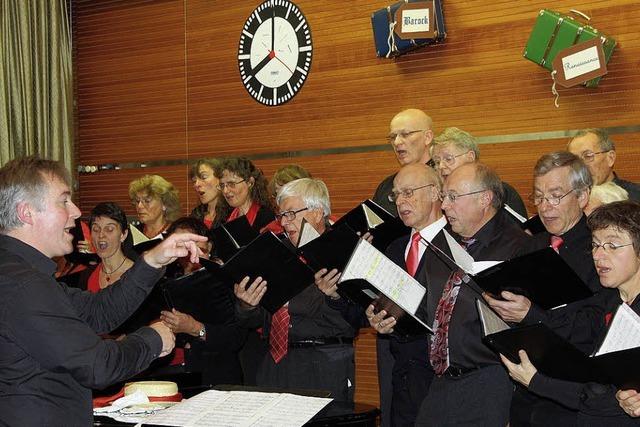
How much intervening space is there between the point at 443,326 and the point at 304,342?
860 mm

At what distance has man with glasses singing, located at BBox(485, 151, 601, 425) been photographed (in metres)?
3.71

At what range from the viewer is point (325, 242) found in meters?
4.15


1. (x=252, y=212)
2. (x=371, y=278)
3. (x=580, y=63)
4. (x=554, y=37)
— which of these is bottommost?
(x=371, y=278)

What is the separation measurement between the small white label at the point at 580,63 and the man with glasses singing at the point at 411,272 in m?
1.68

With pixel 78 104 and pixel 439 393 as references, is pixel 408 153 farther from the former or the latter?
pixel 78 104

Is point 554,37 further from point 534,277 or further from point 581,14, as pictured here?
point 534,277

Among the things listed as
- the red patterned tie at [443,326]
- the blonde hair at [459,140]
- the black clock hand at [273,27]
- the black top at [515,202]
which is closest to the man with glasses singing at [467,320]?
the red patterned tie at [443,326]

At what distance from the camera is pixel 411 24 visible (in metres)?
6.59

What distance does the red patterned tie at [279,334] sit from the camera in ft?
14.9

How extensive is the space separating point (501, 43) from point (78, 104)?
4412 mm

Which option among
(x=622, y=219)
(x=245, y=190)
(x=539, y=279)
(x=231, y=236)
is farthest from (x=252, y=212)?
(x=622, y=219)

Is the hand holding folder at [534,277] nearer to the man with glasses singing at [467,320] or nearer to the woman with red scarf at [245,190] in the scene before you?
the man with glasses singing at [467,320]

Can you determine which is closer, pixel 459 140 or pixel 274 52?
pixel 459 140

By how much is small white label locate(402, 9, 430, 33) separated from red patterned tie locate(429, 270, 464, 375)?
300cm
